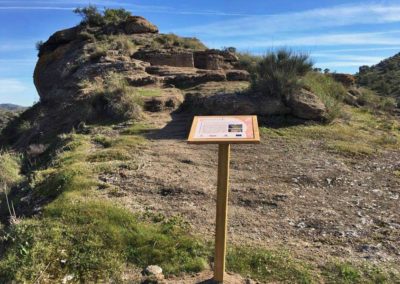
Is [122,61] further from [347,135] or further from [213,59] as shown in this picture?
[347,135]

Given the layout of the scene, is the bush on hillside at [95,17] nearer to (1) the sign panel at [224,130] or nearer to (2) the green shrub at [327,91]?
(2) the green shrub at [327,91]

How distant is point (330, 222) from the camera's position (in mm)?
5812

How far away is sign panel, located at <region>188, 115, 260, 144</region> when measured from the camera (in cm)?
413

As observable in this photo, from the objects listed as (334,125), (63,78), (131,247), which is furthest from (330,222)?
(63,78)

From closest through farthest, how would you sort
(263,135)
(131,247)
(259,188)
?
1. (131,247)
2. (259,188)
3. (263,135)

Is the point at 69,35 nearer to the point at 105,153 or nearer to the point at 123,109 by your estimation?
the point at 123,109

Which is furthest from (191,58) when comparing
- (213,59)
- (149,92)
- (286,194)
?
(286,194)

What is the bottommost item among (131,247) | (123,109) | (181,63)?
(131,247)

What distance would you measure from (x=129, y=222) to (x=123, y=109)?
6.19 m

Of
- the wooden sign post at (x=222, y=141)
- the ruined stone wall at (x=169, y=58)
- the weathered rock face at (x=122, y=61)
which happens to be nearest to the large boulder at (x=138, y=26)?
the weathered rock face at (x=122, y=61)

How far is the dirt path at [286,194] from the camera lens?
17.6 feet

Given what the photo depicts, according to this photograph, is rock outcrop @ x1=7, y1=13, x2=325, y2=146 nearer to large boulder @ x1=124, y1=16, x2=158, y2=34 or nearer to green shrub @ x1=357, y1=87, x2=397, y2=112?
large boulder @ x1=124, y1=16, x2=158, y2=34

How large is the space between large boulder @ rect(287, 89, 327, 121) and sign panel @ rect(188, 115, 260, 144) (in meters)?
6.13

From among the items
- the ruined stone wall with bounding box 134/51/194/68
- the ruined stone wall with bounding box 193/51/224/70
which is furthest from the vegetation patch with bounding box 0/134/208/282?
the ruined stone wall with bounding box 193/51/224/70
